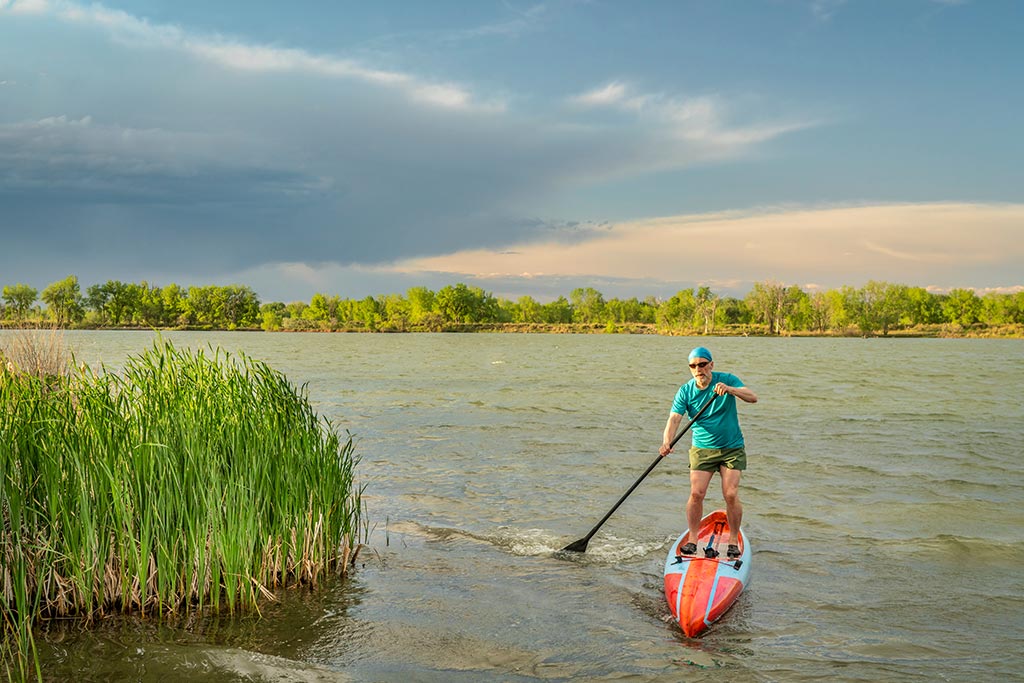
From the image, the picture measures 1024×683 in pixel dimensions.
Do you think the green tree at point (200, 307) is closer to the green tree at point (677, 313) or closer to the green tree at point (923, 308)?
the green tree at point (677, 313)

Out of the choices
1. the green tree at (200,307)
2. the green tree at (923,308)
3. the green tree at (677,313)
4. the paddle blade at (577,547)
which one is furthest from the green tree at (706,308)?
the paddle blade at (577,547)

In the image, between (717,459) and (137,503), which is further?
(717,459)

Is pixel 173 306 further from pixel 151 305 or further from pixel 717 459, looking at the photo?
pixel 717 459

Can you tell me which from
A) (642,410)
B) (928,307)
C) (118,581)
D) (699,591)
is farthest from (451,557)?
(928,307)

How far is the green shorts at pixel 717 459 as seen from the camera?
1017cm

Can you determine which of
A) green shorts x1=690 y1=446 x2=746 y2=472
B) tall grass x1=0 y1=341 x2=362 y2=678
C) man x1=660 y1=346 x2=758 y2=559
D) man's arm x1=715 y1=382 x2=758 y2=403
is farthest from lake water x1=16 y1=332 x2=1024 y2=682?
man's arm x1=715 y1=382 x2=758 y2=403

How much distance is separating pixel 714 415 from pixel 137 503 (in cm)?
717

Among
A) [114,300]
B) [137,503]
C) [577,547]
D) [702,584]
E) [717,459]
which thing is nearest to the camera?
[137,503]

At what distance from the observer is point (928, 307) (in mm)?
189250

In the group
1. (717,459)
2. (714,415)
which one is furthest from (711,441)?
(714,415)

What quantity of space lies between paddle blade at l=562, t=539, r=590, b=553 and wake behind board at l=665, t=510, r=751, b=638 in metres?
2.24

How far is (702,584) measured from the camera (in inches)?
368

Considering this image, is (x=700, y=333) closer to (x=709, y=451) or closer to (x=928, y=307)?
(x=928, y=307)

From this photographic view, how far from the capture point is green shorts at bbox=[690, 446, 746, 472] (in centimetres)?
1017
